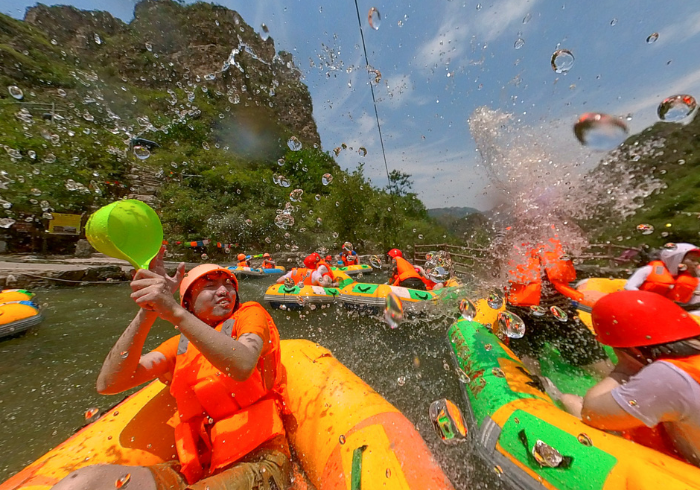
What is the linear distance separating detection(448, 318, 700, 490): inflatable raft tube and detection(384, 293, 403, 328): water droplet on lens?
293 cm

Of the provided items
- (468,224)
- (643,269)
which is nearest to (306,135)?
(468,224)

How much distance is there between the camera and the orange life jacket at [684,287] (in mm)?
3873

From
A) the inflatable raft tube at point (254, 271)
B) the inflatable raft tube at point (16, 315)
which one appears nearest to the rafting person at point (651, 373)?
the inflatable raft tube at point (16, 315)

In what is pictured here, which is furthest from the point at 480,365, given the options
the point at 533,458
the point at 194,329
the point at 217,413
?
the point at 194,329

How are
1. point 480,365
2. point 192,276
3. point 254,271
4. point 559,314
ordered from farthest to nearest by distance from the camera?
1. point 254,271
2. point 559,314
3. point 480,365
4. point 192,276

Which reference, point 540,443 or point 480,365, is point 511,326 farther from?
point 540,443

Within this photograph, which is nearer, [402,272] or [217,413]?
[217,413]

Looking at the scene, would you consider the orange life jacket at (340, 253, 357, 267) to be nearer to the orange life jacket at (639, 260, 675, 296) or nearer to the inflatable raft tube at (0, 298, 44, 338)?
the inflatable raft tube at (0, 298, 44, 338)

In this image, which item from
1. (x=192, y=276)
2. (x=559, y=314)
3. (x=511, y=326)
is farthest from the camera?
(x=511, y=326)

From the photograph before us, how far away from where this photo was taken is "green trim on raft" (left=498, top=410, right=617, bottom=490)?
1.62m

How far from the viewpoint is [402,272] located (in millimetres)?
7312

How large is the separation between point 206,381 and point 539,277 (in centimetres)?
401

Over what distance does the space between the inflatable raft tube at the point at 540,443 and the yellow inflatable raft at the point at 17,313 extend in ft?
26.5

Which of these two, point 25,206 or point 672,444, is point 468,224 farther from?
point 25,206
